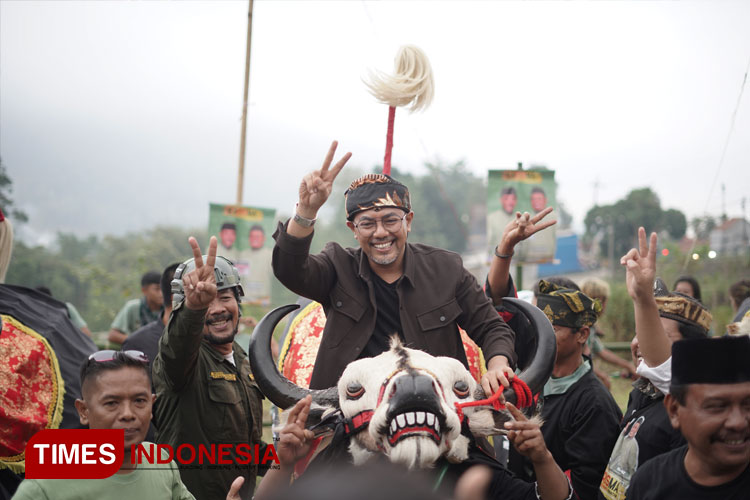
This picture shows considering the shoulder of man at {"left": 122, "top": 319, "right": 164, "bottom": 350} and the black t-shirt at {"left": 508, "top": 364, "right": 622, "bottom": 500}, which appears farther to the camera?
the shoulder of man at {"left": 122, "top": 319, "right": 164, "bottom": 350}

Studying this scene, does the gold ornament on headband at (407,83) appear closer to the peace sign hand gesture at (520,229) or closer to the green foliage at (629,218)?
the peace sign hand gesture at (520,229)

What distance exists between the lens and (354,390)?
8.43 ft

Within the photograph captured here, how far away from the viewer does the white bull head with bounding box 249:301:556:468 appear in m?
2.16

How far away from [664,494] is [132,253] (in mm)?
32566

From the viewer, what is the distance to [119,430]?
2.86m

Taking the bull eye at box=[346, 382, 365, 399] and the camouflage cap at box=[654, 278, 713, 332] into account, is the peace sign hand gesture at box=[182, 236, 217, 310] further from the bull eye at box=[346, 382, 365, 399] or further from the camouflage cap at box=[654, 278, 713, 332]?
the camouflage cap at box=[654, 278, 713, 332]

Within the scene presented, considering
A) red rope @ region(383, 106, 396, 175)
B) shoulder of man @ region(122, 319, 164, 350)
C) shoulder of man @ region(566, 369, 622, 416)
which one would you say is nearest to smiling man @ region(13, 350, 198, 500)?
shoulder of man @ region(122, 319, 164, 350)

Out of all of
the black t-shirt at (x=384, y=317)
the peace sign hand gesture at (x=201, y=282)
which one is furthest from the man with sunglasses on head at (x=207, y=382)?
the black t-shirt at (x=384, y=317)

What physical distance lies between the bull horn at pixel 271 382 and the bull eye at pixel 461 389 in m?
0.54

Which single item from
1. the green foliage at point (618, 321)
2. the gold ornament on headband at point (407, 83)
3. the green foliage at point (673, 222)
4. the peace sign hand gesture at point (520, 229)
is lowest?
the green foliage at point (618, 321)

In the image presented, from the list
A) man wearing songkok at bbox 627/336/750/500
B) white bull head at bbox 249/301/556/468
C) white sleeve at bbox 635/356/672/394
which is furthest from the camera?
white sleeve at bbox 635/356/672/394

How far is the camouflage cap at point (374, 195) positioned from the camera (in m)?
3.16

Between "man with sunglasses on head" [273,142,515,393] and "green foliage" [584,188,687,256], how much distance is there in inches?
1011

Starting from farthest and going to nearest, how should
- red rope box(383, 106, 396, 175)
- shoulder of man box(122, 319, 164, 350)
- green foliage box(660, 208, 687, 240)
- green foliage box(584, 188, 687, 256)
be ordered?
green foliage box(584, 188, 687, 256)
green foliage box(660, 208, 687, 240)
shoulder of man box(122, 319, 164, 350)
red rope box(383, 106, 396, 175)
